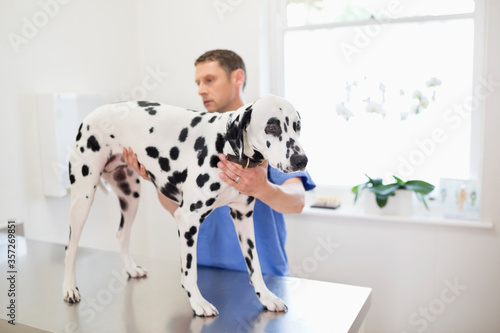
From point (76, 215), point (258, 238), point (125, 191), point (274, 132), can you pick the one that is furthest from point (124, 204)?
point (274, 132)

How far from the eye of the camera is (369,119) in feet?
8.86

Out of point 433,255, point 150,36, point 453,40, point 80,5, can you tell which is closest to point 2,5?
point 80,5

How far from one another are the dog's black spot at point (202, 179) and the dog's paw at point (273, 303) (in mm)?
372

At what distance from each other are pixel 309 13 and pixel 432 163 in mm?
1151

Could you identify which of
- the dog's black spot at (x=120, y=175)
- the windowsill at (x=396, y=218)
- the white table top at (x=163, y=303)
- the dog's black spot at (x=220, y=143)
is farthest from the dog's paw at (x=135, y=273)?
the windowsill at (x=396, y=218)

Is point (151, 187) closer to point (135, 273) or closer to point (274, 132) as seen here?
point (135, 273)

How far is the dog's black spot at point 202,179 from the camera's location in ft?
3.74

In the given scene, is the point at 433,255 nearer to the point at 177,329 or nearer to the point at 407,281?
the point at 407,281

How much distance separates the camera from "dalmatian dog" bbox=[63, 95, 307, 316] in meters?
1.04

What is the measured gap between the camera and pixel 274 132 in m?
1.02

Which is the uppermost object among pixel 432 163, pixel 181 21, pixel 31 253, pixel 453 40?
pixel 181 21

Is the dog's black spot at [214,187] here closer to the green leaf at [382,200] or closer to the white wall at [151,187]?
the white wall at [151,187]

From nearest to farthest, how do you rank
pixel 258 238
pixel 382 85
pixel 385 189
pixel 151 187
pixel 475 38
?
pixel 258 238
pixel 475 38
pixel 385 189
pixel 382 85
pixel 151 187

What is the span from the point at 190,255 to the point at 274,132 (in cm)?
40
